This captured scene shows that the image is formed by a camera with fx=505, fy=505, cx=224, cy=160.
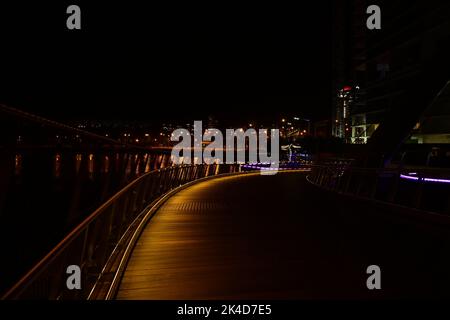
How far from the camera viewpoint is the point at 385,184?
24.6 meters

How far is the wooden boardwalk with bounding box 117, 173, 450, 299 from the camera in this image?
5.25 meters

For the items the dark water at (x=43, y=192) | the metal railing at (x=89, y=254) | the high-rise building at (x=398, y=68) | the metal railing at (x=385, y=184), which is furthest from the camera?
the high-rise building at (x=398, y=68)

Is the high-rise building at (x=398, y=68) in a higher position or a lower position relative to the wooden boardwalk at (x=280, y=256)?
higher

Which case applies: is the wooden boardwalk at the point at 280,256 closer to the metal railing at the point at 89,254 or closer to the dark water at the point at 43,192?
the metal railing at the point at 89,254

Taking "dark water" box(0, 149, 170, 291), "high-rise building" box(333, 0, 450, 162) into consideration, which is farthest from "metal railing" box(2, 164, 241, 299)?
"high-rise building" box(333, 0, 450, 162)

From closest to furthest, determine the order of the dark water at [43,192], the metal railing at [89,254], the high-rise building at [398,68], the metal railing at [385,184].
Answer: the metal railing at [89,254] < the metal railing at [385,184] < the dark water at [43,192] < the high-rise building at [398,68]

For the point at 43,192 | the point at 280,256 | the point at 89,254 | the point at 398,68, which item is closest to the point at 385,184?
the point at 43,192

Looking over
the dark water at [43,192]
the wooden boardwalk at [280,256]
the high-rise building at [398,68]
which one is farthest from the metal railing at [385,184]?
the dark water at [43,192]

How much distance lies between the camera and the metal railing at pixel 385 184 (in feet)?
36.6

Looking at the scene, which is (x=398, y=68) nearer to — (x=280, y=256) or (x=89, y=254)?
(x=280, y=256)

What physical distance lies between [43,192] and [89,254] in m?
11.6

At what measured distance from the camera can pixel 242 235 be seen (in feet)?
28.1

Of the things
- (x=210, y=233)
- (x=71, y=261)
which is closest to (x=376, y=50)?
(x=210, y=233)

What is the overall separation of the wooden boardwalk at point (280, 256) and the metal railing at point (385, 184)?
106 centimetres
